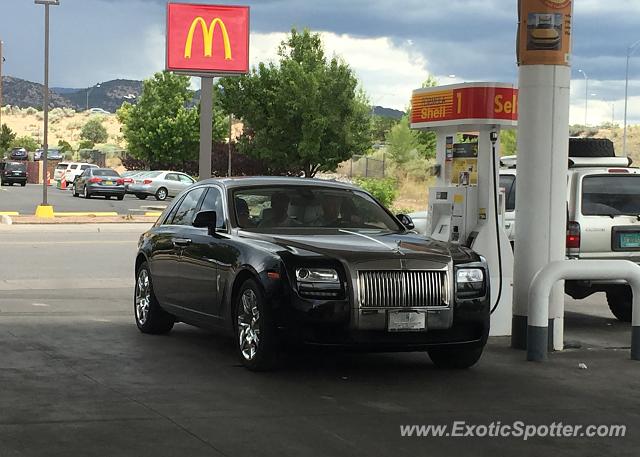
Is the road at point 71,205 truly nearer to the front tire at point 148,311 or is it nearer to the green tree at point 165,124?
the green tree at point 165,124

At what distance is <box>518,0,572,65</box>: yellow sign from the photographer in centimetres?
1036

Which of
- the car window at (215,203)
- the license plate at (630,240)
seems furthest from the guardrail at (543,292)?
the car window at (215,203)

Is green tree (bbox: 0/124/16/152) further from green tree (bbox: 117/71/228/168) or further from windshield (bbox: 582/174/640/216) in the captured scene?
Answer: windshield (bbox: 582/174/640/216)

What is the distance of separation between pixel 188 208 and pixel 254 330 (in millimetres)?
2504

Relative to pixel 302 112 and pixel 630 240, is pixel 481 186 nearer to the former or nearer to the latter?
pixel 630 240

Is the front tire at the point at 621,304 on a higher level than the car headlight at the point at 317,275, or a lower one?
lower

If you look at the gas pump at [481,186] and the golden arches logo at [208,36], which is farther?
the golden arches logo at [208,36]

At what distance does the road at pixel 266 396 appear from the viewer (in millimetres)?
6480

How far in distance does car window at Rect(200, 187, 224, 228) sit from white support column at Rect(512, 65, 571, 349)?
2.87 m

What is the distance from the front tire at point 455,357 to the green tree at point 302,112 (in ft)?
123

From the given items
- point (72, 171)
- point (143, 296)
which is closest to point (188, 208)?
point (143, 296)

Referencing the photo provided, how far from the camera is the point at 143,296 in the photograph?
11406 mm

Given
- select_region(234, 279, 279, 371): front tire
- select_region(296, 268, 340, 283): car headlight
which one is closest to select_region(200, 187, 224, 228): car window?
select_region(234, 279, 279, 371): front tire

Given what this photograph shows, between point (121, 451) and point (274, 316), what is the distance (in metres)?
2.46
